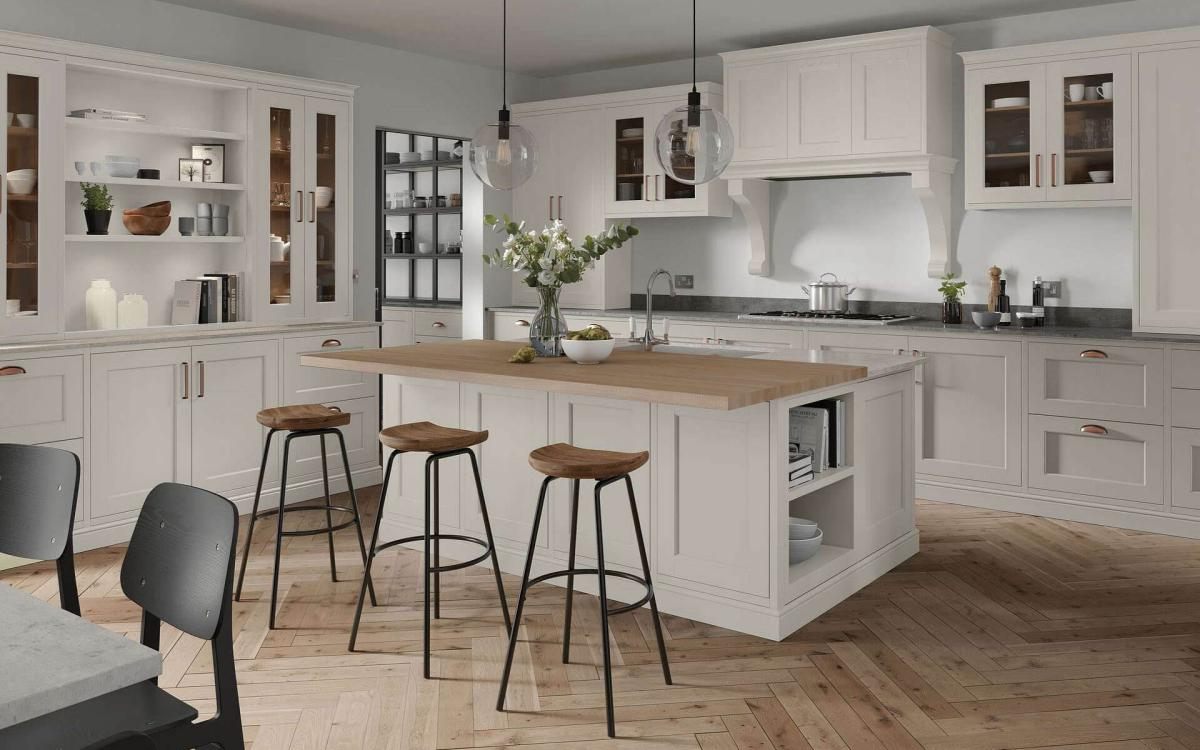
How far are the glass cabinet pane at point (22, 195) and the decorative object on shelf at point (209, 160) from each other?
96 centimetres

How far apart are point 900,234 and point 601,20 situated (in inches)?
83.0

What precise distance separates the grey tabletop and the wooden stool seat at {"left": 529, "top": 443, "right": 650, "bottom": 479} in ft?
5.26

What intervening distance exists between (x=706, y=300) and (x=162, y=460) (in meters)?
3.61

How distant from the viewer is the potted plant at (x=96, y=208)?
496 centimetres

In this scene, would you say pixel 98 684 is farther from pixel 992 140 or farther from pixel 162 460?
pixel 992 140

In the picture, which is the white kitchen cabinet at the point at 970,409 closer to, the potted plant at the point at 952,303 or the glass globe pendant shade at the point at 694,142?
the potted plant at the point at 952,303

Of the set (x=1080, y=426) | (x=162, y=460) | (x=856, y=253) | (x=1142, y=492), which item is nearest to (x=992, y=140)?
(x=856, y=253)

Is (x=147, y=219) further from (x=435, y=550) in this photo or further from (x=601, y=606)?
(x=601, y=606)

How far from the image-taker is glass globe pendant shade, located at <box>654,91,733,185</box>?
3623 millimetres

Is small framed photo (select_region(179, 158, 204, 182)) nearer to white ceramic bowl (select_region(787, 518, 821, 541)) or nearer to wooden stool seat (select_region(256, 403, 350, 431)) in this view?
wooden stool seat (select_region(256, 403, 350, 431))

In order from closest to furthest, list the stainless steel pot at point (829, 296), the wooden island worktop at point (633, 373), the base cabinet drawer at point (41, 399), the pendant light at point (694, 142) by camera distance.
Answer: the wooden island worktop at point (633, 373) → the pendant light at point (694, 142) → the base cabinet drawer at point (41, 399) → the stainless steel pot at point (829, 296)

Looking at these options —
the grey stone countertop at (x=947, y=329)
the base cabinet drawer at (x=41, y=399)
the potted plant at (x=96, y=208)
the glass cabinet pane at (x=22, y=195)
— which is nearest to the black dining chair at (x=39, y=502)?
the base cabinet drawer at (x=41, y=399)

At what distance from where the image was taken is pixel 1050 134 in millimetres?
5324

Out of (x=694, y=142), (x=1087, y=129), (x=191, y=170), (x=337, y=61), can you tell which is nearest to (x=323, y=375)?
(x=191, y=170)
